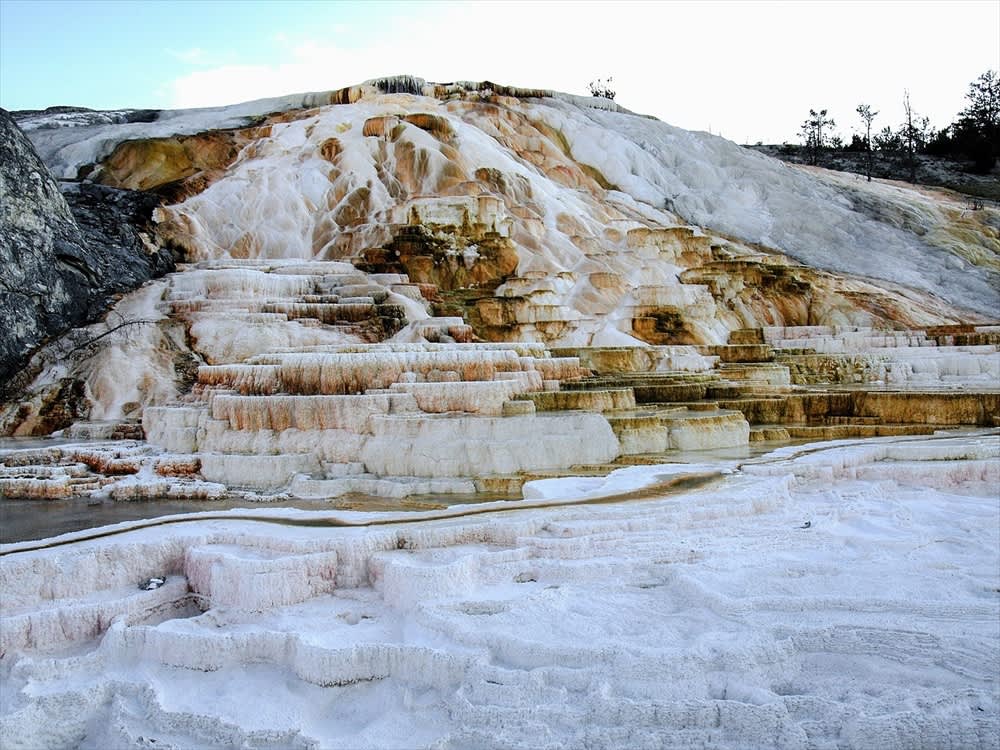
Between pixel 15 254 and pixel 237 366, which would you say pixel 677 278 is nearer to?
pixel 237 366

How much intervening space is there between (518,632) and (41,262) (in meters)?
10.8

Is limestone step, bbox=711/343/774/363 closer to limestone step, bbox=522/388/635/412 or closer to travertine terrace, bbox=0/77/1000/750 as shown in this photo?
travertine terrace, bbox=0/77/1000/750

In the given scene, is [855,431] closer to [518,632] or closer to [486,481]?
[486,481]

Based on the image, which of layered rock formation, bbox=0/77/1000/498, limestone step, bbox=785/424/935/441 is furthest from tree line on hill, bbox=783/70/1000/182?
limestone step, bbox=785/424/935/441

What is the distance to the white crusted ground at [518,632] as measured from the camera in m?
3.46

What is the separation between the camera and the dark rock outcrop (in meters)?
11.5

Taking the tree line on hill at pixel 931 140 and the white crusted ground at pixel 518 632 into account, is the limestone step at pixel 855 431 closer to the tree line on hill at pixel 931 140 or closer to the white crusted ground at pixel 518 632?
the white crusted ground at pixel 518 632

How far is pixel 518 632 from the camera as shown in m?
4.06

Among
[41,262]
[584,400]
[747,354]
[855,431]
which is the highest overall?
[41,262]

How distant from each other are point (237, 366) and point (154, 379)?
2.25 metres

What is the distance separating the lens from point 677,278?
16.4 metres

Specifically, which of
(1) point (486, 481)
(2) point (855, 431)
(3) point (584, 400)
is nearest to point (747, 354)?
(2) point (855, 431)

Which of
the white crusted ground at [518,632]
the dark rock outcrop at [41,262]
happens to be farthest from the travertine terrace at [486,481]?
the dark rock outcrop at [41,262]

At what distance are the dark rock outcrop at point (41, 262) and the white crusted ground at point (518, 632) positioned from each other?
770 cm
